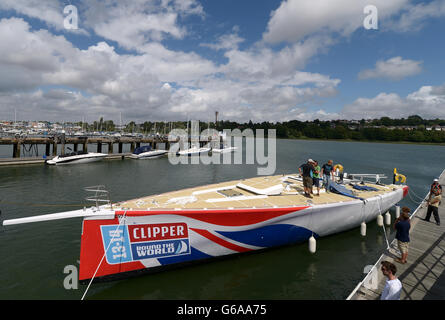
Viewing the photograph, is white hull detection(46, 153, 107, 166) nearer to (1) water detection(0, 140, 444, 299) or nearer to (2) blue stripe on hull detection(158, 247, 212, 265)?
(1) water detection(0, 140, 444, 299)

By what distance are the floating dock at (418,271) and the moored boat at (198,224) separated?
2489mm

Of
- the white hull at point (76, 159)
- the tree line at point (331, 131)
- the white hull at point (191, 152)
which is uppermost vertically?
the tree line at point (331, 131)

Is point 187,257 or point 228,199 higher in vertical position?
point 228,199

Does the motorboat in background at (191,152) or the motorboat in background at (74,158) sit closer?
the motorboat in background at (74,158)

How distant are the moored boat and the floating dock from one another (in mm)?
2489

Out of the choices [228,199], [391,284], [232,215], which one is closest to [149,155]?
[228,199]

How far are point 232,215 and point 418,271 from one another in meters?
5.92

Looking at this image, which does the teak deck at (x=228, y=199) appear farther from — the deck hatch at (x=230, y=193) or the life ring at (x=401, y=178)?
the life ring at (x=401, y=178)

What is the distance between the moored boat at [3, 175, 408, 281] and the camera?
631 cm

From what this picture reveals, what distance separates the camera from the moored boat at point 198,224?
6.31 metres

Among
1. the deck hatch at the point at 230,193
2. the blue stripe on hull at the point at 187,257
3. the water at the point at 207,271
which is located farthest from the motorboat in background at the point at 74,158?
the blue stripe on hull at the point at 187,257

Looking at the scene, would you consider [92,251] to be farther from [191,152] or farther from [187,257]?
[191,152]

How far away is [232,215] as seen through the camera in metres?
7.46

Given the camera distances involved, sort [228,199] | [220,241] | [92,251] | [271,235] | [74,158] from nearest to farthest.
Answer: [92,251], [220,241], [271,235], [228,199], [74,158]
